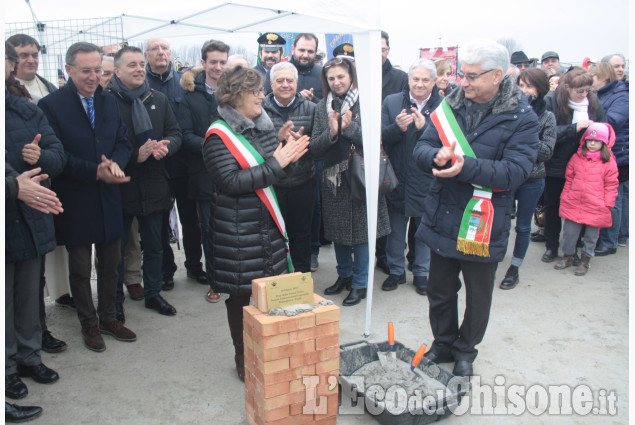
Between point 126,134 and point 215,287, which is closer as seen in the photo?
point 215,287

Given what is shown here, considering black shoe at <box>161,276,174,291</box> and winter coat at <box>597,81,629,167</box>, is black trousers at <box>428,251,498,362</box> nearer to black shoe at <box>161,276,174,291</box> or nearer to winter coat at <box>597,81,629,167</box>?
black shoe at <box>161,276,174,291</box>

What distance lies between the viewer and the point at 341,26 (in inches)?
128

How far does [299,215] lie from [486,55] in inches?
83.1

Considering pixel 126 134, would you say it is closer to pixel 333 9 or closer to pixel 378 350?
pixel 333 9

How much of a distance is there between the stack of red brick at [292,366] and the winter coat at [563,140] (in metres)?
3.82

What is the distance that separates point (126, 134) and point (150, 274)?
1.24 metres

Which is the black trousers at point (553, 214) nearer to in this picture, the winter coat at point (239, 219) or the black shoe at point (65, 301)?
the winter coat at point (239, 219)

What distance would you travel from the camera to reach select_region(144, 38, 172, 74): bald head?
493 cm

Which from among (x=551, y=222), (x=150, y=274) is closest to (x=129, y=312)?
(x=150, y=274)

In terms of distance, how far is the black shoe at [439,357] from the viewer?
348 centimetres

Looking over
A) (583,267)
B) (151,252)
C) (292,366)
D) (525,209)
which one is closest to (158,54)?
(151,252)

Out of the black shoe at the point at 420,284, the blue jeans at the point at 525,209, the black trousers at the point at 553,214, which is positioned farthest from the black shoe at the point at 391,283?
the black trousers at the point at 553,214

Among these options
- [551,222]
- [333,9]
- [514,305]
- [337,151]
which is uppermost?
[333,9]

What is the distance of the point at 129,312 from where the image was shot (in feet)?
14.4
